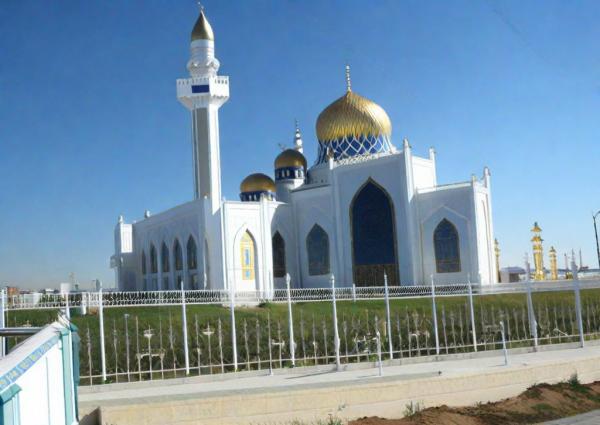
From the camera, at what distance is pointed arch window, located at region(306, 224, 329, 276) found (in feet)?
95.7

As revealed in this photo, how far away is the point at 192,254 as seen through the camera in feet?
93.1

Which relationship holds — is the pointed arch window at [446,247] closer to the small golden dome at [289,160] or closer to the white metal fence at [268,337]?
the white metal fence at [268,337]

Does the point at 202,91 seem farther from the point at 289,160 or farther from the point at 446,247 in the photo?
the point at 446,247

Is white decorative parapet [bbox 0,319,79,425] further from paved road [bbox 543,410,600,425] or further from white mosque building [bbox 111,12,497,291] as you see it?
white mosque building [bbox 111,12,497,291]

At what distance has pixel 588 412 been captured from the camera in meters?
7.55

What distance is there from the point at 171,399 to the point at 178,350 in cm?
593

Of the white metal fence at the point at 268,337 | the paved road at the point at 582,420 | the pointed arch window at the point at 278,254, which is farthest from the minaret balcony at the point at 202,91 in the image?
the paved road at the point at 582,420

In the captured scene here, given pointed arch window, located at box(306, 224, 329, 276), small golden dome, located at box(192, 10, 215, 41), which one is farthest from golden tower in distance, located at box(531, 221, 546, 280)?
small golden dome, located at box(192, 10, 215, 41)

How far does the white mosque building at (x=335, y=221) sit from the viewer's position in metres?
26.1

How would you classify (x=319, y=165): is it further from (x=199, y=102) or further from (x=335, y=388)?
(x=335, y=388)

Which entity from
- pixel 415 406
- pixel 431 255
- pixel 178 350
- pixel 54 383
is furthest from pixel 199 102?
pixel 54 383

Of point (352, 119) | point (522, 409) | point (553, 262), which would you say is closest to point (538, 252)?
point (553, 262)

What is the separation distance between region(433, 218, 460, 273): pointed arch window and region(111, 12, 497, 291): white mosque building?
0.12 feet

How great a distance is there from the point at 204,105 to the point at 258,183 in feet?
21.5
